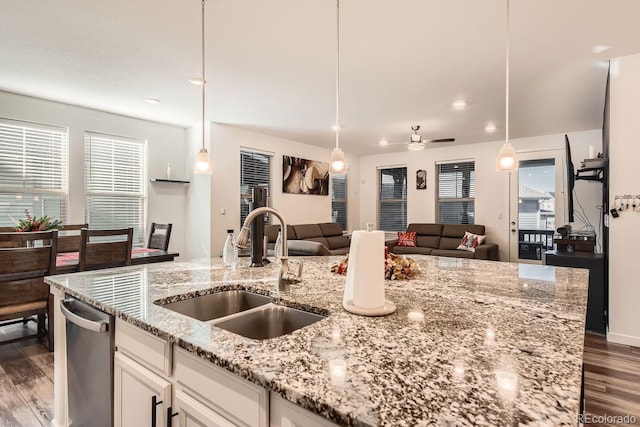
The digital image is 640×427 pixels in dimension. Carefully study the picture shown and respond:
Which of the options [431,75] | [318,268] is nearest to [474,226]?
[431,75]

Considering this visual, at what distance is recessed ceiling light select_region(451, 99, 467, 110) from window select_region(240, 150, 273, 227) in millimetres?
3182

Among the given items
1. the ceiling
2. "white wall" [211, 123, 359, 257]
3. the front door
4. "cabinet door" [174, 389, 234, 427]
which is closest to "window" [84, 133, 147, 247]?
the ceiling

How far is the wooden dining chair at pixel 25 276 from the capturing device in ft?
8.29

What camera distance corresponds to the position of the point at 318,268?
81.0 inches

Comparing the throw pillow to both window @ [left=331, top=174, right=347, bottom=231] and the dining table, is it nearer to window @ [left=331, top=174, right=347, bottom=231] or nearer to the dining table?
window @ [left=331, top=174, right=347, bottom=231]

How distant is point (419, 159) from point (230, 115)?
433 centimetres

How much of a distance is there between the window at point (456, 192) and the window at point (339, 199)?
2103 millimetres

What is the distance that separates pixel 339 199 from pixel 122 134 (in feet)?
14.9

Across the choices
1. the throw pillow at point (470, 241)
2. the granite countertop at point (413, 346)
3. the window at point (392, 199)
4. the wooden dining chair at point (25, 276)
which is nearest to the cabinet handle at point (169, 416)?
the granite countertop at point (413, 346)

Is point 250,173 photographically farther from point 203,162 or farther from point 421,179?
point 421,179

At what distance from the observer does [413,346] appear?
899mm

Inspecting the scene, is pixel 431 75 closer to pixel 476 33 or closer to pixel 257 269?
pixel 476 33

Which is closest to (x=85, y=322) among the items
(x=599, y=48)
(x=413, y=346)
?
(x=413, y=346)

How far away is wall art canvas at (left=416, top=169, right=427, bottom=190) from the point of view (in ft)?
24.2
